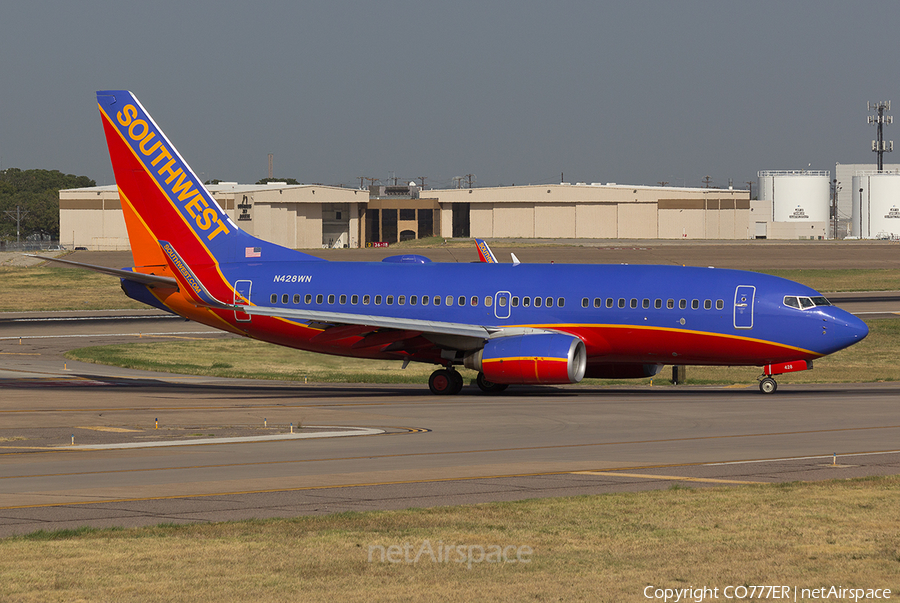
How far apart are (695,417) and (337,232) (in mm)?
144761

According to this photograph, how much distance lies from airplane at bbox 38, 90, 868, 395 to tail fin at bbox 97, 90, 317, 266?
44 mm

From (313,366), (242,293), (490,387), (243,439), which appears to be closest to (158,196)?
(242,293)

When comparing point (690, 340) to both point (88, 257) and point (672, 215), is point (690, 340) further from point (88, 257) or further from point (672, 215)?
point (672, 215)

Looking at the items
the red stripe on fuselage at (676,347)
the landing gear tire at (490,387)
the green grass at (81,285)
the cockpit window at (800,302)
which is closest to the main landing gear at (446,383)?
the landing gear tire at (490,387)

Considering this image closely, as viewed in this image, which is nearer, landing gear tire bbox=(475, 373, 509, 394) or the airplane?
the airplane

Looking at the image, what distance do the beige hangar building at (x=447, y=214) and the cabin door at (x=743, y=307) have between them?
12814 centimetres

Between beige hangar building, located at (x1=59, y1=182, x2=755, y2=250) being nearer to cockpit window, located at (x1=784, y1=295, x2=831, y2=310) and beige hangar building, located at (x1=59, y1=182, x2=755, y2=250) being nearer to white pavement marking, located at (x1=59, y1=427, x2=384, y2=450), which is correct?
cockpit window, located at (x1=784, y1=295, x2=831, y2=310)

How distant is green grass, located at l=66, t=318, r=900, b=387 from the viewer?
44.6 metres

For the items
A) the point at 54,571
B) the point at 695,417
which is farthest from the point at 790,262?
the point at 54,571

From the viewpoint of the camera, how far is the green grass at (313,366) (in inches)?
1756

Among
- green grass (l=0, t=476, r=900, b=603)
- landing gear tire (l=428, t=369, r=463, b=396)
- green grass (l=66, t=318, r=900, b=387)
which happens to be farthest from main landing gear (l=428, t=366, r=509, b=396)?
green grass (l=0, t=476, r=900, b=603)

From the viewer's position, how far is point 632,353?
35500 millimetres

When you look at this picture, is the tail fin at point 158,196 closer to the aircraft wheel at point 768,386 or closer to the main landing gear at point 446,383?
the main landing gear at point 446,383

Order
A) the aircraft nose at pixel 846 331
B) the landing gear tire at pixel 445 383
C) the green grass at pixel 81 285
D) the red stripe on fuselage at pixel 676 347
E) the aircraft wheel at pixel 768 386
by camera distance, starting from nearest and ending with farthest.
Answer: the aircraft nose at pixel 846 331 < the red stripe on fuselage at pixel 676 347 < the aircraft wheel at pixel 768 386 < the landing gear tire at pixel 445 383 < the green grass at pixel 81 285
